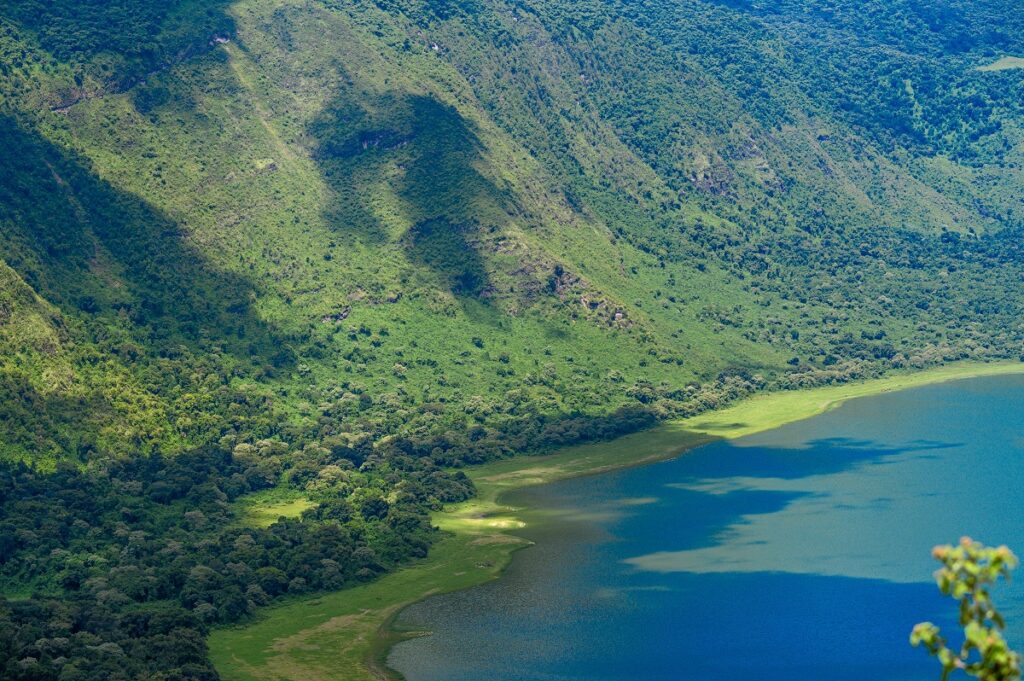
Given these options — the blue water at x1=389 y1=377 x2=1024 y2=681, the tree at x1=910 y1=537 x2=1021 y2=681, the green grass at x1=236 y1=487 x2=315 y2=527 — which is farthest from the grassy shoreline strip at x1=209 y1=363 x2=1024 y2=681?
the tree at x1=910 y1=537 x2=1021 y2=681

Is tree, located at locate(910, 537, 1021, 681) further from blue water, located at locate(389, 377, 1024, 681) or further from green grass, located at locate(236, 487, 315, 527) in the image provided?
green grass, located at locate(236, 487, 315, 527)

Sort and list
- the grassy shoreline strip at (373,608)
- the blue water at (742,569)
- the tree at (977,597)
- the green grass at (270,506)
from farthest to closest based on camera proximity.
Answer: the green grass at (270,506) → the grassy shoreline strip at (373,608) → the blue water at (742,569) → the tree at (977,597)

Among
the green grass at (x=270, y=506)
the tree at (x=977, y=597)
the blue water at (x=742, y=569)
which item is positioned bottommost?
the blue water at (x=742, y=569)

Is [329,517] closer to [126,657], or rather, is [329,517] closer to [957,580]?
[126,657]

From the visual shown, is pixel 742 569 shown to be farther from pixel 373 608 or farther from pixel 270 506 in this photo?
pixel 270 506

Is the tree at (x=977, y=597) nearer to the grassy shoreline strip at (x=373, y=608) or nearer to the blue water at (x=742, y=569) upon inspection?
the blue water at (x=742, y=569)

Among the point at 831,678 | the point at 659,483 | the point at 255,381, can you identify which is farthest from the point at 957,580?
the point at 255,381

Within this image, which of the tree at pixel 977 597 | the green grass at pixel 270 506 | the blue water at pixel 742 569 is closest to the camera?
the tree at pixel 977 597

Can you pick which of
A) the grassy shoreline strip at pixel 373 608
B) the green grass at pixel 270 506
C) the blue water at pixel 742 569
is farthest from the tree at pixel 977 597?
the green grass at pixel 270 506

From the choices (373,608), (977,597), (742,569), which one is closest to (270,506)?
(373,608)
